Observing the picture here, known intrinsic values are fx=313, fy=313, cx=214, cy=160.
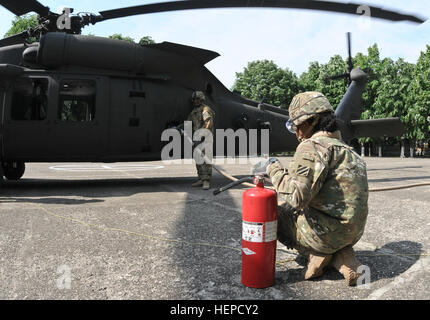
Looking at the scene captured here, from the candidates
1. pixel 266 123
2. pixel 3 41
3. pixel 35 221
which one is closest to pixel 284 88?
pixel 266 123

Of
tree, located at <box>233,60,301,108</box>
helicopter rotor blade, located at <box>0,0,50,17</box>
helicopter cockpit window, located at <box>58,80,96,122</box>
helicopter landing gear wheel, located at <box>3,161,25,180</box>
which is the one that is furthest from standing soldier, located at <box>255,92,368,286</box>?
tree, located at <box>233,60,301,108</box>

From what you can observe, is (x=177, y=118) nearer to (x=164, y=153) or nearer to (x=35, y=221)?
(x=164, y=153)

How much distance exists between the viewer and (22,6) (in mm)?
5359

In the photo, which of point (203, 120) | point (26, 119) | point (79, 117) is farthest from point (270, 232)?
point (26, 119)

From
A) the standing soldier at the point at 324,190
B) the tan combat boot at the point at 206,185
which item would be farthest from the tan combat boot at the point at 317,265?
the tan combat boot at the point at 206,185

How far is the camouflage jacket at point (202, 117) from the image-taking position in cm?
677

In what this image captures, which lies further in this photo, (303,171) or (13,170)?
(13,170)

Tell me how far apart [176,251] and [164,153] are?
4198 mm

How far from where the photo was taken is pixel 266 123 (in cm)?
824

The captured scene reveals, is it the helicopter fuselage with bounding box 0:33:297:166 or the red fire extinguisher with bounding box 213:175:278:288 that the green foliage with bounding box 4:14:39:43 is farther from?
the red fire extinguisher with bounding box 213:175:278:288

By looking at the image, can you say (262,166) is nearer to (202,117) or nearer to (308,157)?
(308,157)

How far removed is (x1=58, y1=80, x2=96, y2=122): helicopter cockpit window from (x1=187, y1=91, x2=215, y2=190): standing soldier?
2078 mm

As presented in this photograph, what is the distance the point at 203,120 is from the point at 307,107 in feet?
14.9

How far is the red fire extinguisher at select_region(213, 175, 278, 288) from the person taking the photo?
2.20 m
